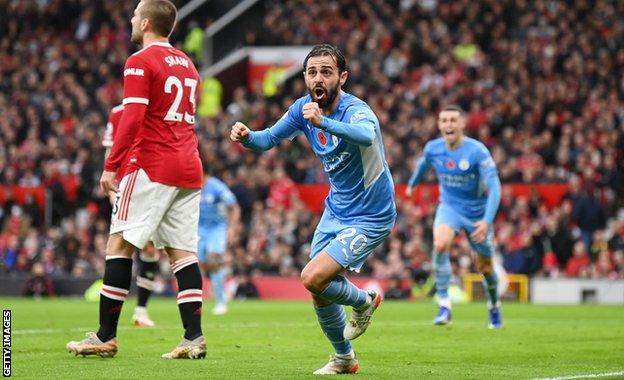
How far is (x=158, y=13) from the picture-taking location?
10094mm

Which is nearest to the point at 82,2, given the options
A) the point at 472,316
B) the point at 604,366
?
the point at 472,316

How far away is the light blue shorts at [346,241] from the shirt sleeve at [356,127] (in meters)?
0.80

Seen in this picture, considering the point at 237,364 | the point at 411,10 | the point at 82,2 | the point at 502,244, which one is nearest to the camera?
the point at 237,364

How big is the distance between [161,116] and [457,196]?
6825mm

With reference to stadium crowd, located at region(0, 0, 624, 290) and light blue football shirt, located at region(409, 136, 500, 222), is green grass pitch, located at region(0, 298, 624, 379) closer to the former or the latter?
light blue football shirt, located at region(409, 136, 500, 222)

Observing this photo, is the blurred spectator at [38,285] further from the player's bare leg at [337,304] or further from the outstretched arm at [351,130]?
the outstretched arm at [351,130]

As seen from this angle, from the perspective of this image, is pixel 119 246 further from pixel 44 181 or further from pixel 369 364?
pixel 44 181

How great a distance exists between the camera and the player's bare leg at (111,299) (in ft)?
32.4

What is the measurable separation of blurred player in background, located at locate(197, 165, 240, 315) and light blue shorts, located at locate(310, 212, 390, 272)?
10.7m

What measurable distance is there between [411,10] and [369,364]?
27.2 meters

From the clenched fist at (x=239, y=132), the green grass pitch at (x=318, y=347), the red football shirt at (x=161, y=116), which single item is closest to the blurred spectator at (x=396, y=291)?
the green grass pitch at (x=318, y=347)

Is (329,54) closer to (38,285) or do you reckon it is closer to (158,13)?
(158,13)

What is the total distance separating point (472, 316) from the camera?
18.7 m

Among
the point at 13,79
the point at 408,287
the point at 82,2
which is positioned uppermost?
the point at 82,2
